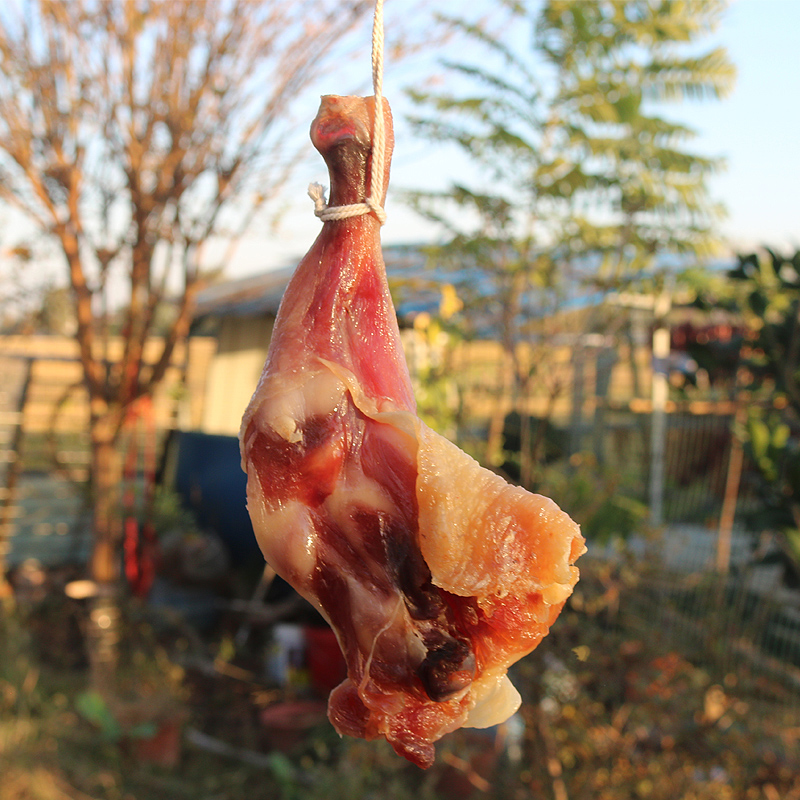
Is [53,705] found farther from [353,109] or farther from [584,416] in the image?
[584,416]

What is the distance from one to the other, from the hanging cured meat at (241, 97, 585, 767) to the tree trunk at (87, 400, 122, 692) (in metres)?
4.69

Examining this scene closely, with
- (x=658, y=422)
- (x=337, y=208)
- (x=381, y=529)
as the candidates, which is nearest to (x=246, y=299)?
(x=658, y=422)

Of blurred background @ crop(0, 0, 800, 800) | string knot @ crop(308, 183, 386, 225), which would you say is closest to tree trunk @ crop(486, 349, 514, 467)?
blurred background @ crop(0, 0, 800, 800)

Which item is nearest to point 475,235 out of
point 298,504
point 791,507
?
point 791,507

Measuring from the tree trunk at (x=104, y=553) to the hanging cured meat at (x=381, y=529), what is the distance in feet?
15.4

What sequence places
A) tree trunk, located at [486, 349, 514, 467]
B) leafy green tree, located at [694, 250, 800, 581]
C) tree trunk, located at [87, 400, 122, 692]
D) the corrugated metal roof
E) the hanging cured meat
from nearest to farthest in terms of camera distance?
1. the hanging cured meat
2. leafy green tree, located at [694, 250, 800, 581]
3. tree trunk, located at [486, 349, 514, 467]
4. tree trunk, located at [87, 400, 122, 692]
5. the corrugated metal roof

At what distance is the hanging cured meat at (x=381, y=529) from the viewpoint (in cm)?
100

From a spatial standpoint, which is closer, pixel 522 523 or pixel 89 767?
pixel 522 523

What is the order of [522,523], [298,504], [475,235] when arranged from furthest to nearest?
[475,235] → [298,504] → [522,523]

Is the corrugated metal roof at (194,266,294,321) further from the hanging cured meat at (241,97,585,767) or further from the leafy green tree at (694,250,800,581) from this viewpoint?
the hanging cured meat at (241,97,585,767)

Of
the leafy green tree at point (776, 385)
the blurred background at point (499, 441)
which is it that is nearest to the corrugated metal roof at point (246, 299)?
the blurred background at point (499, 441)

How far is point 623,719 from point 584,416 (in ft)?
21.7

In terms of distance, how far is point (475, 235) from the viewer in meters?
4.80

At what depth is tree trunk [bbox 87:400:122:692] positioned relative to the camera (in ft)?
17.3
